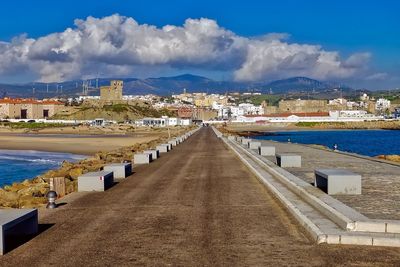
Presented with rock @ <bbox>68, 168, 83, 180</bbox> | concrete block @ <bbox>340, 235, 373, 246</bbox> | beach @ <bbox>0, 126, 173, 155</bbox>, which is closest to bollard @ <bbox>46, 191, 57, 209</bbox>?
concrete block @ <bbox>340, 235, 373, 246</bbox>

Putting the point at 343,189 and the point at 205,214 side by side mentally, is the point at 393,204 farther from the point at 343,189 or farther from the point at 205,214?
the point at 205,214

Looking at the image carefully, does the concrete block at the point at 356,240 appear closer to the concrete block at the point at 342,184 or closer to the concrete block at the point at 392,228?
the concrete block at the point at 392,228

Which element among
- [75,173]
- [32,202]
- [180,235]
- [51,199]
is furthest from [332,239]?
[75,173]

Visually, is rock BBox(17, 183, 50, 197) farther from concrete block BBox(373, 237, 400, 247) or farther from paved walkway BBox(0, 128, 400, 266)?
concrete block BBox(373, 237, 400, 247)

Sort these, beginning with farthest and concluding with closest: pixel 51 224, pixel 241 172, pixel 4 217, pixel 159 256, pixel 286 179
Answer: pixel 241 172, pixel 286 179, pixel 51 224, pixel 4 217, pixel 159 256

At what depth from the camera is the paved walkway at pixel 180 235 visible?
9.00m

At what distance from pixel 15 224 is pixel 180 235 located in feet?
10.1

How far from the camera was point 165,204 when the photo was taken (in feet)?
49.0

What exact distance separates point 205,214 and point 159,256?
4080 millimetres

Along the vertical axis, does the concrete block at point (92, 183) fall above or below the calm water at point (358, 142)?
above

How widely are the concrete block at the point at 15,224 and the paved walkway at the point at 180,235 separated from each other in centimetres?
28

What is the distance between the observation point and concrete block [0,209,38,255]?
383 inches

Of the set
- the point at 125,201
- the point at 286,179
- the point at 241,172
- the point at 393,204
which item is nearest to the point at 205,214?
the point at 125,201

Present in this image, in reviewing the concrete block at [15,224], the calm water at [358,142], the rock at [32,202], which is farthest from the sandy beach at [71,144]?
the concrete block at [15,224]
